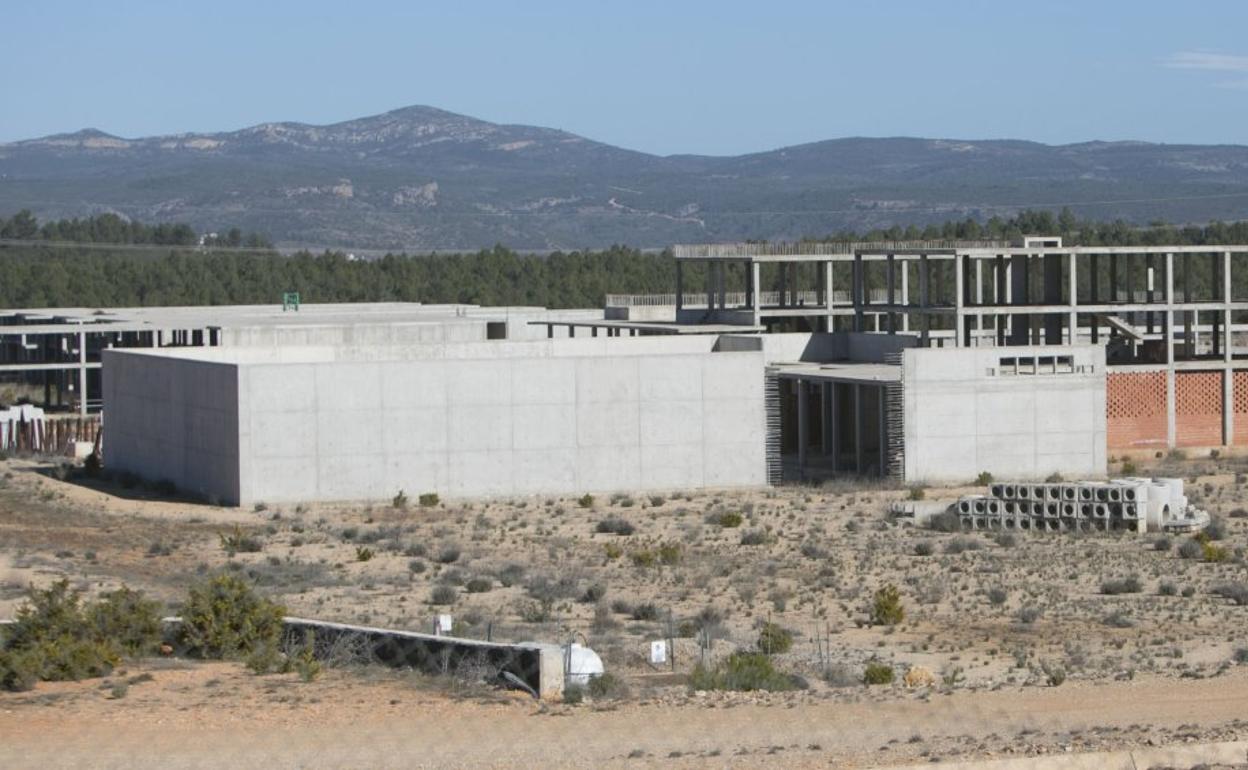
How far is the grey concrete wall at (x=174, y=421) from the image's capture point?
52781mm

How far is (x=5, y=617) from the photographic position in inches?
1287

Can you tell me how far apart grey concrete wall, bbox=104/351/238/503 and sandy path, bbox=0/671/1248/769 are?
28.0 m

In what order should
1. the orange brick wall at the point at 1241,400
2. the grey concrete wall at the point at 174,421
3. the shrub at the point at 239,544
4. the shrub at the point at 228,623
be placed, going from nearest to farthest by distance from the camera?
the shrub at the point at 228,623 < the shrub at the point at 239,544 < the grey concrete wall at the point at 174,421 < the orange brick wall at the point at 1241,400

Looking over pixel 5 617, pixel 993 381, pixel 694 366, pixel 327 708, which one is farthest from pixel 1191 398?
pixel 327 708

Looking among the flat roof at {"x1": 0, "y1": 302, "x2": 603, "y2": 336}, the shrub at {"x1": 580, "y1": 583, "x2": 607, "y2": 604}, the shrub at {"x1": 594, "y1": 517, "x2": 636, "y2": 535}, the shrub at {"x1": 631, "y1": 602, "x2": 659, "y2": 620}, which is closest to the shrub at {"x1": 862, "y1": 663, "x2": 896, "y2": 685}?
the shrub at {"x1": 631, "y1": 602, "x2": 659, "y2": 620}

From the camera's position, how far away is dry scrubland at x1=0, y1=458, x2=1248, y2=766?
2339 cm

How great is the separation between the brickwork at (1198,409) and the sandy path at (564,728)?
4257cm

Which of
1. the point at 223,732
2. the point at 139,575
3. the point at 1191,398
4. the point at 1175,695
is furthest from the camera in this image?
the point at 1191,398

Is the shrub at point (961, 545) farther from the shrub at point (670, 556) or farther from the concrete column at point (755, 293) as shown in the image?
the concrete column at point (755, 293)

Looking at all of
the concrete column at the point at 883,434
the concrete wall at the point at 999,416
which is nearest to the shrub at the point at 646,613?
the concrete wall at the point at 999,416

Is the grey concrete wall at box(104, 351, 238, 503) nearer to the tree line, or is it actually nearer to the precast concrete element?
the precast concrete element

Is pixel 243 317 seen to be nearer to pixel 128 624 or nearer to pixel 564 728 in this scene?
pixel 128 624

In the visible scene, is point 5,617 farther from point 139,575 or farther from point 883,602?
point 883,602

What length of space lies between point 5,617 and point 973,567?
1765 centimetres
